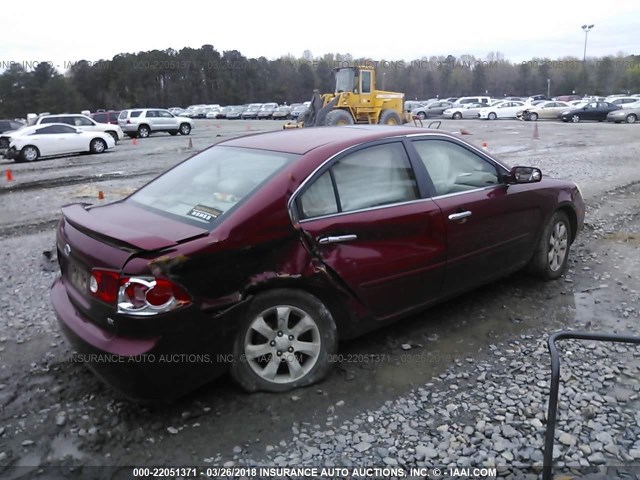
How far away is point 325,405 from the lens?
3.32 metres

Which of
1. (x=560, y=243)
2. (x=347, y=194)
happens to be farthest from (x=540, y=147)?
(x=347, y=194)

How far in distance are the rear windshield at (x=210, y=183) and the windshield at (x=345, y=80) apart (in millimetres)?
18447

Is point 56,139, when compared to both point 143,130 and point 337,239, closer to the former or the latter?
point 143,130

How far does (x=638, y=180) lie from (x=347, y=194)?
32.5 ft

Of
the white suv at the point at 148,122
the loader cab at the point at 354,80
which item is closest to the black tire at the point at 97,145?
the loader cab at the point at 354,80

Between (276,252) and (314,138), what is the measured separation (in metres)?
1.12

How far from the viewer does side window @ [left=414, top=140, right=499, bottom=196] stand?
4.23 m

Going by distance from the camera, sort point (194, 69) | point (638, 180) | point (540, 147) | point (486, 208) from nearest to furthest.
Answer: point (486, 208) → point (638, 180) → point (540, 147) → point (194, 69)

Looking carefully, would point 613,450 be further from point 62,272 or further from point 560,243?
point 62,272

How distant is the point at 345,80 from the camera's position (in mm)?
22016

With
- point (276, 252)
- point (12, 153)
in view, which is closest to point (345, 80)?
point (12, 153)

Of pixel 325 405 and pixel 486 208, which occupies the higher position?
pixel 486 208

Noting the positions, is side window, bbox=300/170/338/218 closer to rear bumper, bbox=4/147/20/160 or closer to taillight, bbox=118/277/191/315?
taillight, bbox=118/277/191/315

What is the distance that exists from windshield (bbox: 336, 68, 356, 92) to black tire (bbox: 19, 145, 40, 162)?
11.6 m
